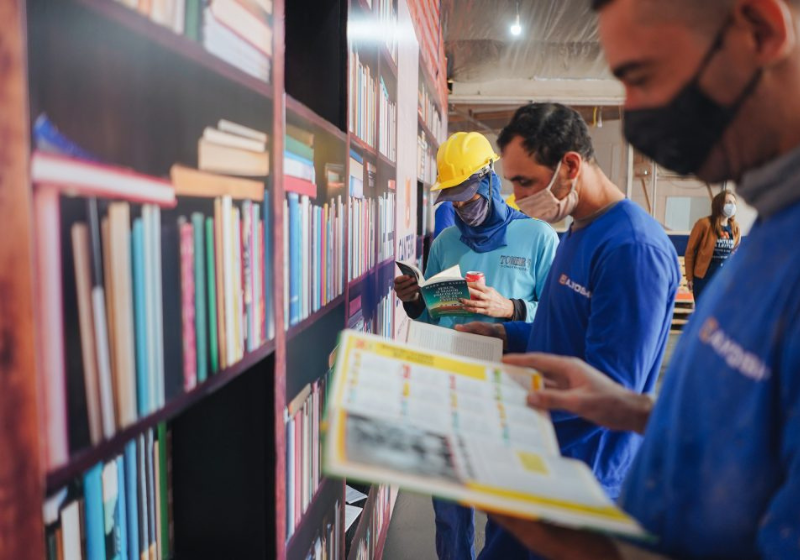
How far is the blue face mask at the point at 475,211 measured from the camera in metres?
2.54

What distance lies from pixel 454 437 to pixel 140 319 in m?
0.45

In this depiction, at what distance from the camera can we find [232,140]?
92cm

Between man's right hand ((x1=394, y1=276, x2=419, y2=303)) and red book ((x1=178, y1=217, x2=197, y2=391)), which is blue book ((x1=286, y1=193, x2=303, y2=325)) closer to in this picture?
red book ((x1=178, y1=217, x2=197, y2=391))

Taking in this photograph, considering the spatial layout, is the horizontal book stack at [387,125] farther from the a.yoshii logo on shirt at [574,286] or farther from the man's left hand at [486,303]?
the a.yoshii logo on shirt at [574,286]

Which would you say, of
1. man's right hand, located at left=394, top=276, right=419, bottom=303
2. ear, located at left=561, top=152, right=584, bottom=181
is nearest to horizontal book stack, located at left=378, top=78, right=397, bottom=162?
man's right hand, located at left=394, top=276, right=419, bottom=303

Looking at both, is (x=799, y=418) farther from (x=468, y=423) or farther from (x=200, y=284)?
(x=200, y=284)

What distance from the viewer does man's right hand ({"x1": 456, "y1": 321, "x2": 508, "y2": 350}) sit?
209 centimetres

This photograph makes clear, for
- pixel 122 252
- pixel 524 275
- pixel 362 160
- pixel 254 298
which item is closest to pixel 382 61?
pixel 362 160

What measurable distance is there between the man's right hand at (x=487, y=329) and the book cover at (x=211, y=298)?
1.29 metres

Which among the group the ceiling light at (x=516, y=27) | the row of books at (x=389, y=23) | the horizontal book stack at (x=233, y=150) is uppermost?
the ceiling light at (x=516, y=27)

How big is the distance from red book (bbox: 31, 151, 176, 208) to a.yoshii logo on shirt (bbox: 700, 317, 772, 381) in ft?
Result: 2.35

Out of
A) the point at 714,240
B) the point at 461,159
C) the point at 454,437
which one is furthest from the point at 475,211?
the point at 714,240

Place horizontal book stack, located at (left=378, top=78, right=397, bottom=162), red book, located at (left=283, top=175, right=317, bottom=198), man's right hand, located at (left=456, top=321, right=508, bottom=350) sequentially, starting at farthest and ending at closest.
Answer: horizontal book stack, located at (left=378, top=78, right=397, bottom=162) < man's right hand, located at (left=456, top=321, right=508, bottom=350) < red book, located at (left=283, top=175, right=317, bottom=198)

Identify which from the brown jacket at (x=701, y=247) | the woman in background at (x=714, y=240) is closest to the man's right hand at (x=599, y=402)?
the woman in background at (x=714, y=240)
